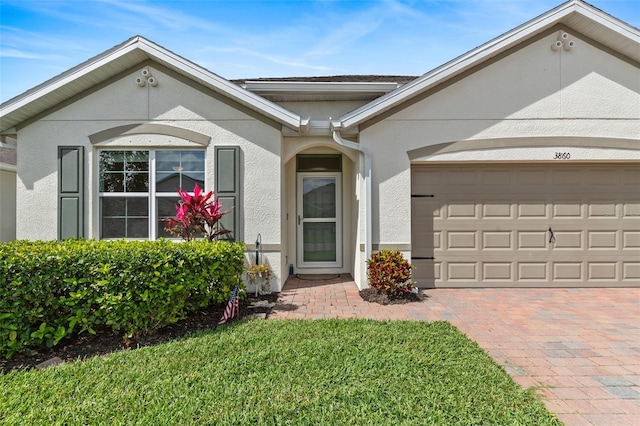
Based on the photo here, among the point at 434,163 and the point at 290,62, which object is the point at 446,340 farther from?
the point at 290,62

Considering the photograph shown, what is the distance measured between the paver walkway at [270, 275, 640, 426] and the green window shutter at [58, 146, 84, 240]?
4313 mm

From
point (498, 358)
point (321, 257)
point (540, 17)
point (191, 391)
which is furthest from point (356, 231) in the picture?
point (540, 17)

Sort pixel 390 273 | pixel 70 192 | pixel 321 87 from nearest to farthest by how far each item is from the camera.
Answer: pixel 390 273
pixel 70 192
pixel 321 87

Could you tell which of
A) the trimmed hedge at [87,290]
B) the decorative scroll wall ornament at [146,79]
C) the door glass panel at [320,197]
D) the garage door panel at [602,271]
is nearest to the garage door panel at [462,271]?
the garage door panel at [602,271]

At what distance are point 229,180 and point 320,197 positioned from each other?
255 cm

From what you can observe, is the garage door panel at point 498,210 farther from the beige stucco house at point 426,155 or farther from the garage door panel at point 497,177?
the garage door panel at point 497,177

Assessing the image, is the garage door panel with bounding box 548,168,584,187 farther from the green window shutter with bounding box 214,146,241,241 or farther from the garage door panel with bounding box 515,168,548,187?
the green window shutter with bounding box 214,146,241,241

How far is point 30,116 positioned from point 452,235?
8926 millimetres

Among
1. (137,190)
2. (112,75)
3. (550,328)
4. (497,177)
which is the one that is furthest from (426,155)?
(112,75)

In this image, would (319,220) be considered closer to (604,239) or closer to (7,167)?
(604,239)

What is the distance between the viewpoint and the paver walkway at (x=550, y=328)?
2.95 metres

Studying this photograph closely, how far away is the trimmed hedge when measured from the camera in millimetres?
3715

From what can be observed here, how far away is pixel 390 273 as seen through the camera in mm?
5988

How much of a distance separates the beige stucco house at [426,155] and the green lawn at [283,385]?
9.29 feet
